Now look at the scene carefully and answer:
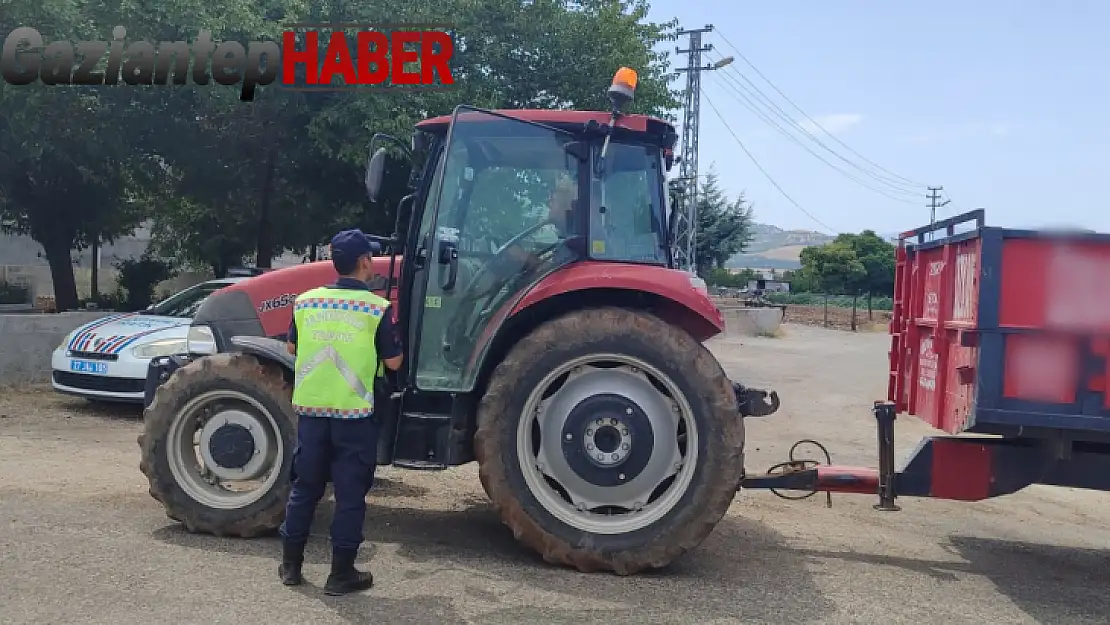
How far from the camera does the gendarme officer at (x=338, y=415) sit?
187 inches

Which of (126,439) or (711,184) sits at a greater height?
(711,184)

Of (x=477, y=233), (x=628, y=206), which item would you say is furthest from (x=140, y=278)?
(x=628, y=206)

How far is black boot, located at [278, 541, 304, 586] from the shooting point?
484cm

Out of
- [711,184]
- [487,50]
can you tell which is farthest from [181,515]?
[711,184]

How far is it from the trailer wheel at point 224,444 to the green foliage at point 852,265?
4543cm

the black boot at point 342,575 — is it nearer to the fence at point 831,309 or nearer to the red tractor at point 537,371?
the red tractor at point 537,371

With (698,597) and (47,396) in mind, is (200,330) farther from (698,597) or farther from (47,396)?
(47,396)

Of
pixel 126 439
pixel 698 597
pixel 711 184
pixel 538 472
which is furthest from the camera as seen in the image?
pixel 711 184

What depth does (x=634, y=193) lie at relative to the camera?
5707 millimetres

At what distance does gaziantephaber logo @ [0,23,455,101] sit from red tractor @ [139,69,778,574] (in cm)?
850

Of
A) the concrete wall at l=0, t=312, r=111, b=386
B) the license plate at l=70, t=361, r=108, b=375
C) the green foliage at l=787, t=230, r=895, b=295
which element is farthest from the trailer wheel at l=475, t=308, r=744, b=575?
the green foliage at l=787, t=230, r=895, b=295

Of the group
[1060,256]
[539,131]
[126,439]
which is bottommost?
[126,439]

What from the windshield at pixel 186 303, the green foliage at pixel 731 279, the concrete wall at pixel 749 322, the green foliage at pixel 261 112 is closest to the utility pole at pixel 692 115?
the concrete wall at pixel 749 322

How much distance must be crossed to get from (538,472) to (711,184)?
49975 mm
